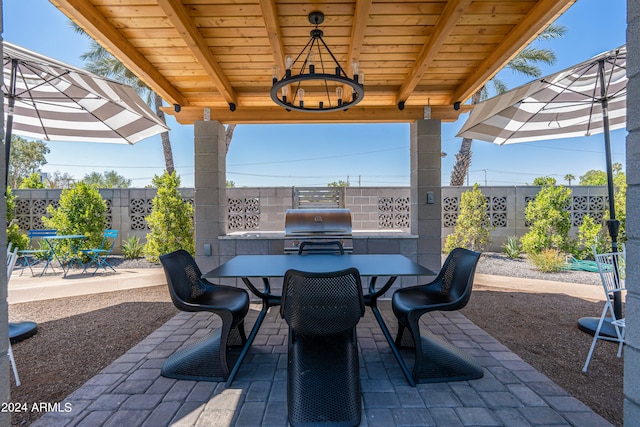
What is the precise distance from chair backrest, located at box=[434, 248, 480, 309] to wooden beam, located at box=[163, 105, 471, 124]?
2.39 metres

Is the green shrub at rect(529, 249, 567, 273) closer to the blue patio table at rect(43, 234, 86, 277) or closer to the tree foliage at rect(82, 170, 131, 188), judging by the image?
the blue patio table at rect(43, 234, 86, 277)

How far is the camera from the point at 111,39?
2691 millimetres

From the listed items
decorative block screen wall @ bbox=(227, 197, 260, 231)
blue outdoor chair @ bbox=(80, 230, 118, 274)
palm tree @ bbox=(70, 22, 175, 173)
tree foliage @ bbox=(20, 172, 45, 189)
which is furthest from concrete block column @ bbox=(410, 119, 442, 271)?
tree foliage @ bbox=(20, 172, 45, 189)

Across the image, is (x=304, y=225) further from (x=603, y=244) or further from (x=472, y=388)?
(x=603, y=244)

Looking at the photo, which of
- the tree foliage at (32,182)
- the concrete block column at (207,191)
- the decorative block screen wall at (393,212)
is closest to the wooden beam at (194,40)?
the concrete block column at (207,191)

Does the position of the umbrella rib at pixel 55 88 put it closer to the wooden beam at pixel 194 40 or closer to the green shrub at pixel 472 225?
the wooden beam at pixel 194 40

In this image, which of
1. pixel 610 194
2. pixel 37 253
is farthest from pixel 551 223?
pixel 37 253

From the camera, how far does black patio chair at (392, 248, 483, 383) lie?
2211 mm

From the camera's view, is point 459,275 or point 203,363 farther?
point 459,275

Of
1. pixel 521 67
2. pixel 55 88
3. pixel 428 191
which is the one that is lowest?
pixel 428 191

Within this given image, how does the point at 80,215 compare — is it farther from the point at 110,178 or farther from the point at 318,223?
the point at 110,178

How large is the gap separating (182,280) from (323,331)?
4.40ft

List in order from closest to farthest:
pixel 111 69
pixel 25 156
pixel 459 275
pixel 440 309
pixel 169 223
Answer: pixel 440 309 < pixel 459 275 < pixel 169 223 < pixel 111 69 < pixel 25 156

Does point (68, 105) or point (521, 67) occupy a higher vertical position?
point (521, 67)
